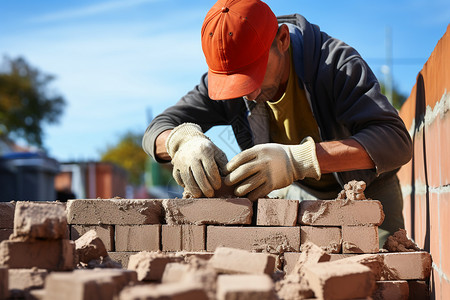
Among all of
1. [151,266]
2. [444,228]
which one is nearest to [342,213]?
[444,228]

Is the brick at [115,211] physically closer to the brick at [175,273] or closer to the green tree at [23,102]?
the brick at [175,273]

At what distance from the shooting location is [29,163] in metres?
13.4

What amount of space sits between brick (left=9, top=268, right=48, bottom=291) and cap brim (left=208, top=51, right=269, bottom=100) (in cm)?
171

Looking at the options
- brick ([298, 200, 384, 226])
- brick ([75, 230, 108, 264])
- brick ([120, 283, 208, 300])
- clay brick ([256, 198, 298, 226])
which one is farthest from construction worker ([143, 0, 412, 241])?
brick ([120, 283, 208, 300])

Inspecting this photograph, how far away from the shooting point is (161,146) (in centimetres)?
390

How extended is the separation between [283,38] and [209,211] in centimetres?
143

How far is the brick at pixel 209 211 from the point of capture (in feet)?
10.3

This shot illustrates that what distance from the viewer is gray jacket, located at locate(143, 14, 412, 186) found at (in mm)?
3367

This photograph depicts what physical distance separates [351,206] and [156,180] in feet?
99.0

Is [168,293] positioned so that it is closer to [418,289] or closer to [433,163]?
[418,289]

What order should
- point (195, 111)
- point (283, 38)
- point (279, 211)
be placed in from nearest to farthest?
point (279, 211)
point (283, 38)
point (195, 111)

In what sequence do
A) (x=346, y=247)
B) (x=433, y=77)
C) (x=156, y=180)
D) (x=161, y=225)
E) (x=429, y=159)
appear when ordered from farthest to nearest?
1. (x=156, y=180)
2. (x=429, y=159)
3. (x=433, y=77)
4. (x=161, y=225)
5. (x=346, y=247)

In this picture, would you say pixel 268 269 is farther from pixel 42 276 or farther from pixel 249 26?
pixel 249 26

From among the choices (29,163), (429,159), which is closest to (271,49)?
(429,159)
